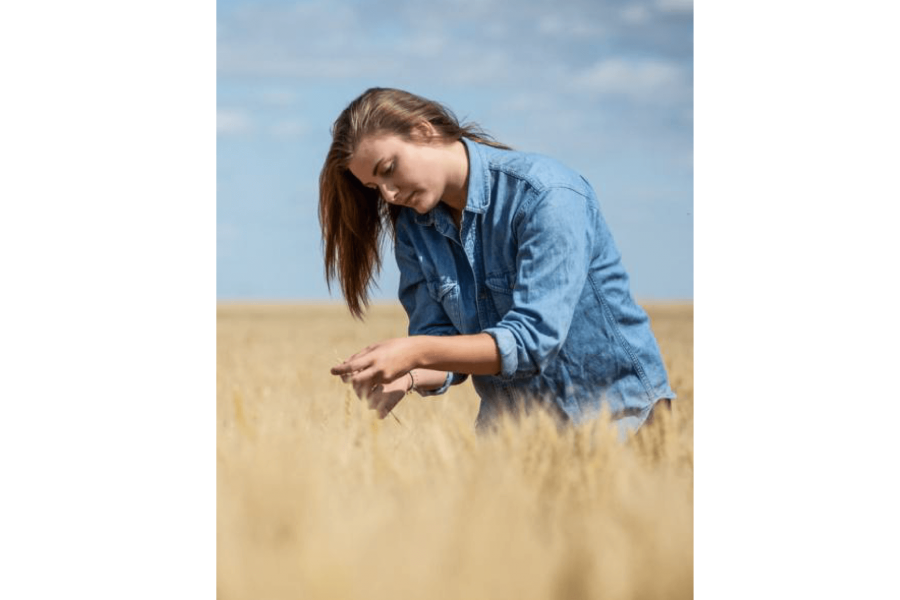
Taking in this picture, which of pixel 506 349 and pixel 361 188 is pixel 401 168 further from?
pixel 506 349

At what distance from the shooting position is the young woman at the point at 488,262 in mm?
1446

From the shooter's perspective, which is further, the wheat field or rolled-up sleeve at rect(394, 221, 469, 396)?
rolled-up sleeve at rect(394, 221, 469, 396)

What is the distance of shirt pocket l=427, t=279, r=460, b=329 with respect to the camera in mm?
1747

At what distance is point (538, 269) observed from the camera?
57.6 inches

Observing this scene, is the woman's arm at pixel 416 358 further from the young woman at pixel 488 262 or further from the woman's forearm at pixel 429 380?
the woman's forearm at pixel 429 380

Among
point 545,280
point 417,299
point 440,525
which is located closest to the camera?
point 440,525

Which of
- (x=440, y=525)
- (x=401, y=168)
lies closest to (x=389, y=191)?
(x=401, y=168)

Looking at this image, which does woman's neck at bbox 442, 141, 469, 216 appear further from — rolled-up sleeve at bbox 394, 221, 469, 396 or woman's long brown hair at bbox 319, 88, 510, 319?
rolled-up sleeve at bbox 394, 221, 469, 396

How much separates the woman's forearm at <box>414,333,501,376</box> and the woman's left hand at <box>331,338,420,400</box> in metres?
0.02

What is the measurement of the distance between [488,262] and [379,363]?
1.59 feet

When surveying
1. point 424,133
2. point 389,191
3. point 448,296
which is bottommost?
point 448,296

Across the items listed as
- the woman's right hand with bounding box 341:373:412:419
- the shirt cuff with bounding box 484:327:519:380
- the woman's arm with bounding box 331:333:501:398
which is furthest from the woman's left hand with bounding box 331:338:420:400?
the woman's right hand with bounding box 341:373:412:419

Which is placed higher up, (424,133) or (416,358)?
(424,133)

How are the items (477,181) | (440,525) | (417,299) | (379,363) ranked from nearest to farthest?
1. (440,525)
2. (379,363)
3. (477,181)
4. (417,299)
